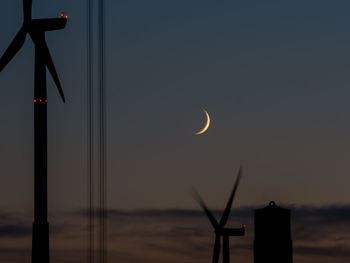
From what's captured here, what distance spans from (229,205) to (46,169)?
74576 millimetres

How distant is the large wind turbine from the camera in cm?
10094

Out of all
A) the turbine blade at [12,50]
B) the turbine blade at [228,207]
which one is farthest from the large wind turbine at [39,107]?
the turbine blade at [228,207]

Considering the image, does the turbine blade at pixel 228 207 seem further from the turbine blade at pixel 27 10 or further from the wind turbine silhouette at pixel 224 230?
the turbine blade at pixel 27 10

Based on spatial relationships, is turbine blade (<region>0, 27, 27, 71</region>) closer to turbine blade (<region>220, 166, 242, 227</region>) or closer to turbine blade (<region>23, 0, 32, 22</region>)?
turbine blade (<region>23, 0, 32, 22</region>)

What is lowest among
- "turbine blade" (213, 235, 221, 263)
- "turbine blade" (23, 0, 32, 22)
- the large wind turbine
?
"turbine blade" (213, 235, 221, 263)

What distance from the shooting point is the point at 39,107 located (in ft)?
343

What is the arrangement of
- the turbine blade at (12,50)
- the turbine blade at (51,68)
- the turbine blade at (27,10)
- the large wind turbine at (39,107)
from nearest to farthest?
1. the large wind turbine at (39,107)
2. the turbine blade at (12,50)
3. the turbine blade at (51,68)
4. the turbine blade at (27,10)

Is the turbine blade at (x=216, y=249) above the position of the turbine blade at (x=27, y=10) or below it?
below

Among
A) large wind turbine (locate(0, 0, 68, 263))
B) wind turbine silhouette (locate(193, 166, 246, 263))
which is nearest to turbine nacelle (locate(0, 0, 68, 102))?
large wind turbine (locate(0, 0, 68, 263))

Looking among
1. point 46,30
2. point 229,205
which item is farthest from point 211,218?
point 46,30

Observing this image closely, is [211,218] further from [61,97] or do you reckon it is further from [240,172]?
[61,97]

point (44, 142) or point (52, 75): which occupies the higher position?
point (52, 75)

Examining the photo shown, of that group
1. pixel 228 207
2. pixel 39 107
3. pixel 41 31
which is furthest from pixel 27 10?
pixel 228 207

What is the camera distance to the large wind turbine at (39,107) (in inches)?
3974
